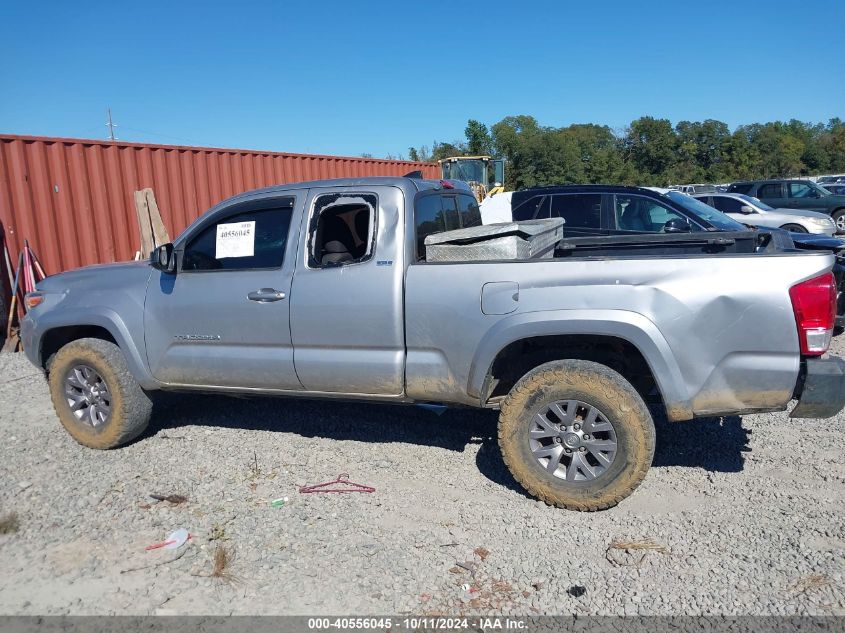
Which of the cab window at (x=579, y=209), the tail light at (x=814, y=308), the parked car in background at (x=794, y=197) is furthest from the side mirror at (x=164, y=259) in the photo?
the parked car in background at (x=794, y=197)

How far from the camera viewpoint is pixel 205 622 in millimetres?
3029

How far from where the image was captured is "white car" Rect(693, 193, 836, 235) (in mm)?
15023

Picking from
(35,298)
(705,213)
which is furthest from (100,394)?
(705,213)

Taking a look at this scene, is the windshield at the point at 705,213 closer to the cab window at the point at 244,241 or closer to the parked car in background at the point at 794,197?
the cab window at the point at 244,241

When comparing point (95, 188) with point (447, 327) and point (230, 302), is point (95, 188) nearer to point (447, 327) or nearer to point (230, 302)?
point (230, 302)

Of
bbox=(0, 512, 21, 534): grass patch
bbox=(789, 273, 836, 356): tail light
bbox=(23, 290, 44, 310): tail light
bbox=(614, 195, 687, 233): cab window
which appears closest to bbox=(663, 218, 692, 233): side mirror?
bbox=(614, 195, 687, 233): cab window

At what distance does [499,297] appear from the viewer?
386 cm

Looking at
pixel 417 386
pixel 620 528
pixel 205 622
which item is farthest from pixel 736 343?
pixel 205 622

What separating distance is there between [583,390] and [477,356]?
631 mm

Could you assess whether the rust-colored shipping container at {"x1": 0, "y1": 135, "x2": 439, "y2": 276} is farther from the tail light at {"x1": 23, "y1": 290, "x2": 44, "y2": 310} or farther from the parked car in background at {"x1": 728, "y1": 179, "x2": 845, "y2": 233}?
the parked car in background at {"x1": 728, "y1": 179, "x2": 845, "y2": 233}

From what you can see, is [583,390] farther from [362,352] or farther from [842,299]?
[842,299]

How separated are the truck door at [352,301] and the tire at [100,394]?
1444 millimetres

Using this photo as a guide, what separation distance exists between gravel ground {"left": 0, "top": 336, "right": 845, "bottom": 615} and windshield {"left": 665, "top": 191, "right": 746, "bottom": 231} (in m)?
3.86

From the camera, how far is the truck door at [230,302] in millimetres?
4465
